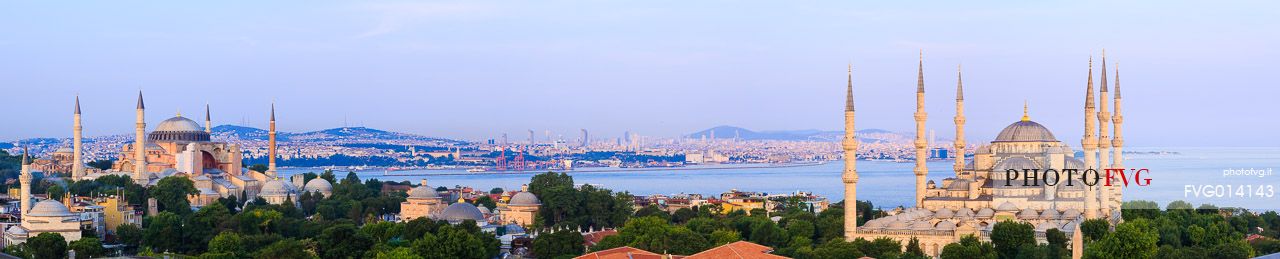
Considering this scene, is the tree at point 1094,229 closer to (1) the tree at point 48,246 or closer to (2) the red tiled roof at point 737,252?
(2) the red tiled roof at point 737,252

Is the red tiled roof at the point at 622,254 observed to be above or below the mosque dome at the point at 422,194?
below

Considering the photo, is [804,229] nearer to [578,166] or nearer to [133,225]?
[133,225]

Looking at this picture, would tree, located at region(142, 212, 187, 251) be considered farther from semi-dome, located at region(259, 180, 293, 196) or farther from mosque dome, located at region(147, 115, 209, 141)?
mosque dome, located at region(147, 115, 209, 141)

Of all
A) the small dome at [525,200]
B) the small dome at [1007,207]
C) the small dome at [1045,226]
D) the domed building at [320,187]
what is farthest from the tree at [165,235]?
the small dome at [1045,226]

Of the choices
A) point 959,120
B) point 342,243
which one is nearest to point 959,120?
point 959,120

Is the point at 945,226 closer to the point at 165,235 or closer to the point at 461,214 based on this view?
the point at 461,214

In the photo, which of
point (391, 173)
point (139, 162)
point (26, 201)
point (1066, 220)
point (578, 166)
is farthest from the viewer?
point (578, 166)

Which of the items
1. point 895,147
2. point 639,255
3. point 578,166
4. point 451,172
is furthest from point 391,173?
point 639,255

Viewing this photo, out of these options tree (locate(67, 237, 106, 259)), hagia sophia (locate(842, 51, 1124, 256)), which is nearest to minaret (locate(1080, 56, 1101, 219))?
hagia sophia (locate(842, 51, 1124, 256))
